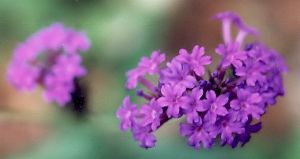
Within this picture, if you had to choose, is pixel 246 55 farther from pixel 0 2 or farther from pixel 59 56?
pixel 0 2

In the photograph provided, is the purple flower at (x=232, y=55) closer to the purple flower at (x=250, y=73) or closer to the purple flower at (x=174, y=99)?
the purple flower at (x=250, y=73)

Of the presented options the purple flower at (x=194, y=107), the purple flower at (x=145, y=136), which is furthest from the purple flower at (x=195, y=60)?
the purple flower at (x=145, y=136)

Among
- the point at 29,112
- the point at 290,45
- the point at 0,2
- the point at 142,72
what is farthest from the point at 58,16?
the point at 142,72

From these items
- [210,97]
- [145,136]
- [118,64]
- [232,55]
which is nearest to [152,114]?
[145,136]

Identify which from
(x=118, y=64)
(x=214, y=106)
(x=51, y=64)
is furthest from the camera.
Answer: (x=118, y=64)

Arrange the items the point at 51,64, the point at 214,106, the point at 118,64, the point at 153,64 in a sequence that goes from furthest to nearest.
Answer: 1. the point at 118,64
2. the point at 51,64
3. the point at 153,64
4. the point at 214,106

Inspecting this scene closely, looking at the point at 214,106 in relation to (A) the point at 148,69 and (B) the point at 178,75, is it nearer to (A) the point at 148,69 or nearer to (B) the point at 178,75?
(B) the point at 178,75

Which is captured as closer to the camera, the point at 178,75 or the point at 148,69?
the point at 178,75

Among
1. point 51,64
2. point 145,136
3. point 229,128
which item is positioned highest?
point 51,64
